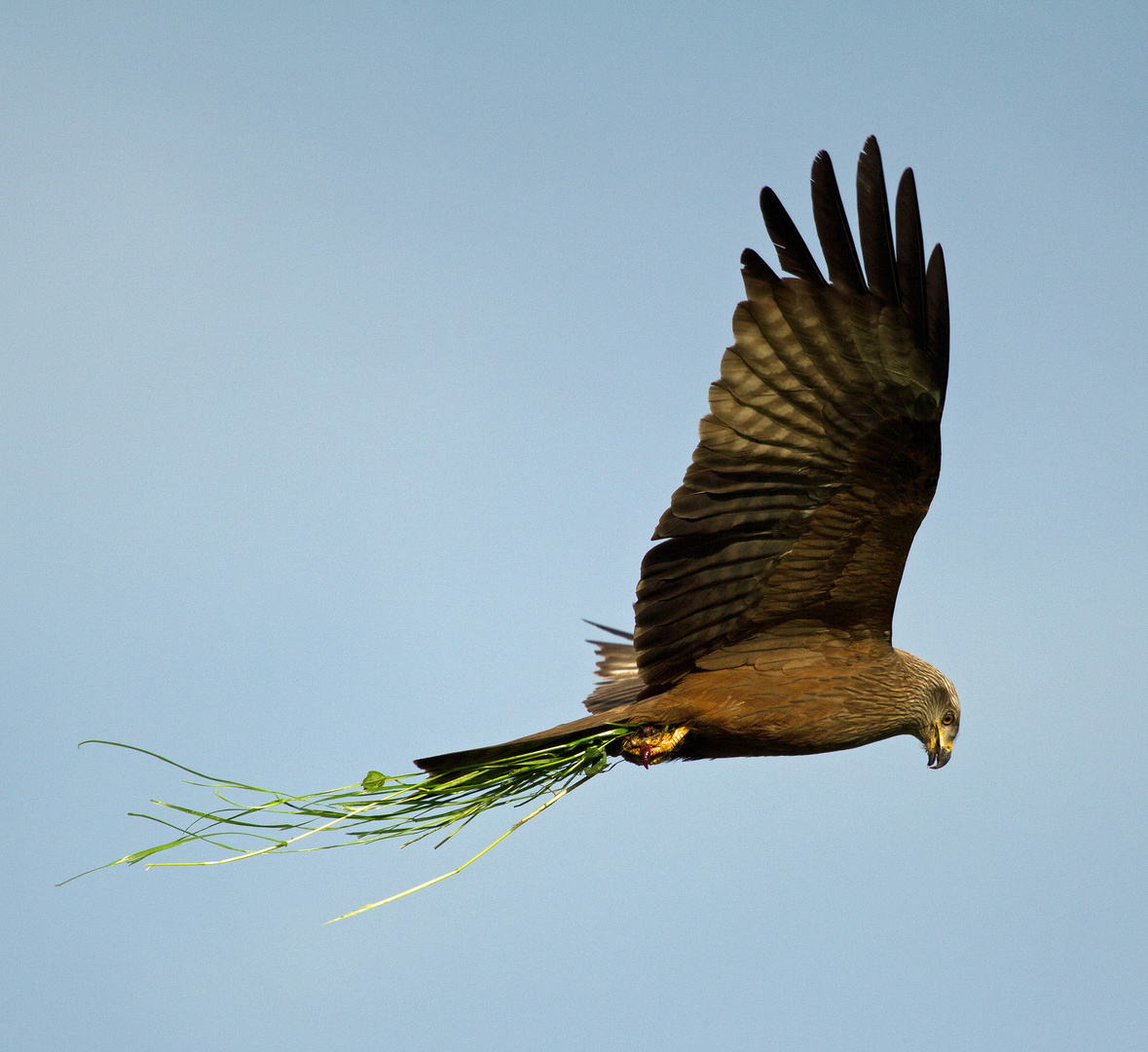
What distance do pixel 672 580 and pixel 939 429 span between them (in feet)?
3.90

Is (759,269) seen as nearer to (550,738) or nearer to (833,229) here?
(833,229)

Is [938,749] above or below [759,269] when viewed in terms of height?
below

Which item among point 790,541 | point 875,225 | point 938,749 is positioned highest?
point 875,225

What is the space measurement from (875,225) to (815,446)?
0.84 m

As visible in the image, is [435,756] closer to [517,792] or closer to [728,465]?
[517,792]

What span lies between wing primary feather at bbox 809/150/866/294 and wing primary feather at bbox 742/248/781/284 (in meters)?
A: 0.20

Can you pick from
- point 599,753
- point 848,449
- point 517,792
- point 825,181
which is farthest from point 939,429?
point 517,792

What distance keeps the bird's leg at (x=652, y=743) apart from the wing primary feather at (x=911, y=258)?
73.0 inches

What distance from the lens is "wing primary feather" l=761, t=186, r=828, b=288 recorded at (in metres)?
3.73

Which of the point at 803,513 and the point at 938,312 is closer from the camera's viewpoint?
the point at 938,312

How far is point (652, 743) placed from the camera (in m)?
4.32

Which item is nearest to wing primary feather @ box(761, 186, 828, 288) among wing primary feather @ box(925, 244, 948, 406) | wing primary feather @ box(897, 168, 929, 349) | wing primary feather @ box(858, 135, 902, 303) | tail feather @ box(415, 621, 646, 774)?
wing primary feather @ box(858, 135, 902, 303)

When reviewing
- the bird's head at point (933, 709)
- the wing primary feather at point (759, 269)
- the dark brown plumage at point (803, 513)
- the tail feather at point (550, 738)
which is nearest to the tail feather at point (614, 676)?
the tail feather at point (550, 738)

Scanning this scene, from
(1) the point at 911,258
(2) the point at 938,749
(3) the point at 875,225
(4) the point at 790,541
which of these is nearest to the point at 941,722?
(2) the point at 938,749
